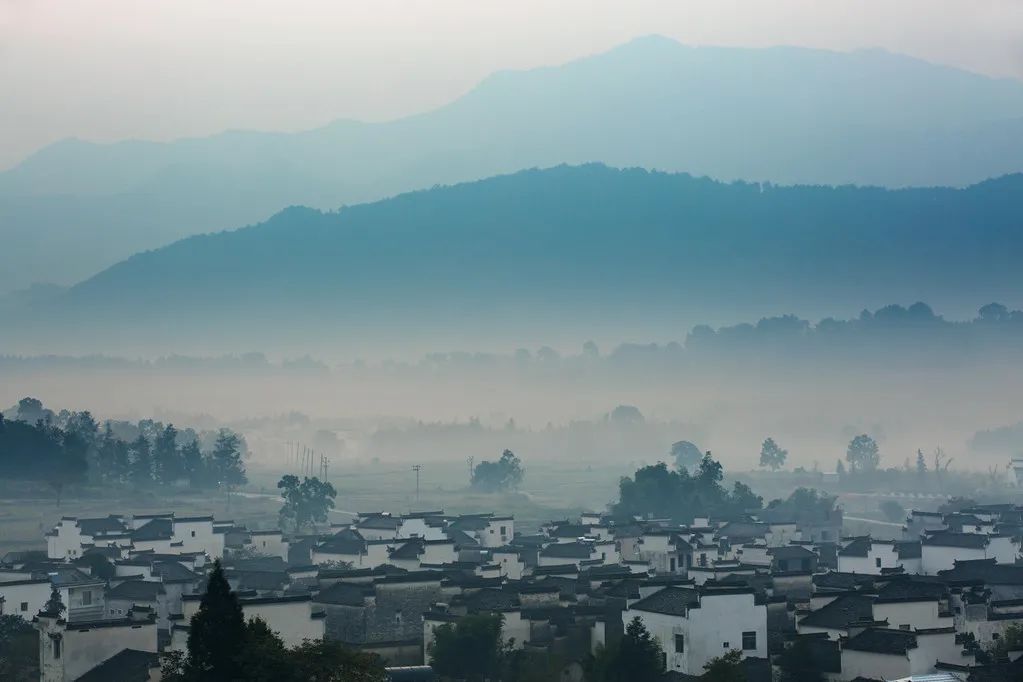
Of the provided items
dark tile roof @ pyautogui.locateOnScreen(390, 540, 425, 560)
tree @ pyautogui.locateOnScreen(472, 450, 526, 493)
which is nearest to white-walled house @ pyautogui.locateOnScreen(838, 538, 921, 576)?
dark tile roof @ pyautogui.locateOnScreen(390, 540, 425, 560)

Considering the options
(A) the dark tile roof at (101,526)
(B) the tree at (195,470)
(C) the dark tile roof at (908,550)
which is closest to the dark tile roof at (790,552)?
(C) the dark tile roof at (908,550)

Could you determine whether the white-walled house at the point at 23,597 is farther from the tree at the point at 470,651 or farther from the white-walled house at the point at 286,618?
the tree at the point at 470,651

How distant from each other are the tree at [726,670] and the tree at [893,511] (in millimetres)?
53979

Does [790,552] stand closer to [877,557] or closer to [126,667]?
[877,557]

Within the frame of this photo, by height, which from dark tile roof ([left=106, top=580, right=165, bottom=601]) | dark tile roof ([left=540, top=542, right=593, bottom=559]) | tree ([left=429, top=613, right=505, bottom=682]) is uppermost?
dark tile roof ([left=540, top=542, right=593, bottom=559])

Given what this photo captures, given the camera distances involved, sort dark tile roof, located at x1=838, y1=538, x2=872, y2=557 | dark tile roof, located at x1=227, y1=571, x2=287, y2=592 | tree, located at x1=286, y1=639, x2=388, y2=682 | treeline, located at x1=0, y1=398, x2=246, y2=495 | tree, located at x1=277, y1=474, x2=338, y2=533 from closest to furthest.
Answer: tree, located at x1=286, y1=639, x2=388, y2=682 → dark tile roof, located at x1=227, y1=571, x2=287, y2=592 → dark tile roof, located at x1=838, y1=538, x2=872, y2=557 → tree, located at x1=277, y1=474, x2=338, y2=533 → treeline, located at x1=0, y1=398, x2=246, y2=495

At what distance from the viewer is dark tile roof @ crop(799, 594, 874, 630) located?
118 feet

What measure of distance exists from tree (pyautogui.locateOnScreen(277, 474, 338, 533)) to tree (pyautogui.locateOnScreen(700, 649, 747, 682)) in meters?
41.4

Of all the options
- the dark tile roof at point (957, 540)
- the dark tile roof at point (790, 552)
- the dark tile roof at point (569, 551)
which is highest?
the dark tile roof at point (957, 540)

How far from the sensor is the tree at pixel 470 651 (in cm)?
3647

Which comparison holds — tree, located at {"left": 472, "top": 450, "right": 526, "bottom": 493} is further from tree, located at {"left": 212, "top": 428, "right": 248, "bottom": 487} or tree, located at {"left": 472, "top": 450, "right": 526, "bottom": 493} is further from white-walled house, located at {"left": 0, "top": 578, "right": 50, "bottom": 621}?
white-walled house, located at {"left": 0, "top": 578, "right": 50, "bottom": 621}

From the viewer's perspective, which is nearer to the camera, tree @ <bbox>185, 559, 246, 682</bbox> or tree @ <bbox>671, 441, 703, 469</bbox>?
tree @ <bbox>185, 559, 246, 682</bbox>

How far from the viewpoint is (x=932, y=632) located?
32906 mm

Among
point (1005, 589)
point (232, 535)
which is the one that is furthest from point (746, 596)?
point (232, 535)
